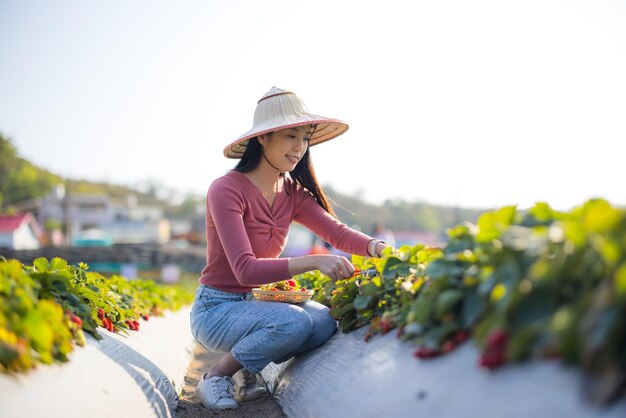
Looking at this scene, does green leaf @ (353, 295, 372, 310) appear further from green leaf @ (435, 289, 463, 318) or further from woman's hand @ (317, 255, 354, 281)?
green leaf @ (435, 289, 463, 318)

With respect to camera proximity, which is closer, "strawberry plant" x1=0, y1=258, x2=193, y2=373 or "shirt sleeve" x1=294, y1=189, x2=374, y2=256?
"strawberry plant" x1=0, y1=258, x2=193, y2=373

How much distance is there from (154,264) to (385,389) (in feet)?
66.1

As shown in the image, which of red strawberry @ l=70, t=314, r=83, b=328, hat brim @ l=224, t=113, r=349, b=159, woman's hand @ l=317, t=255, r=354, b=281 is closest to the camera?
red strawberry @ l=70, t=314, r=83, b=328

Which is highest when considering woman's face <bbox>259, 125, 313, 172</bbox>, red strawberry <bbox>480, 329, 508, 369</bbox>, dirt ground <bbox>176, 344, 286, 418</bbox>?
woman's face <bbox>259, 125, 313, 172</bbox>

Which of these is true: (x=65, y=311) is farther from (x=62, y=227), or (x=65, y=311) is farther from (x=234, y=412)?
(x=62, y=227)

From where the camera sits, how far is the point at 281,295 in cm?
336

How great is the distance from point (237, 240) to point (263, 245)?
0.40 meters

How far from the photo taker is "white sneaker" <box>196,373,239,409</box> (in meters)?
3.24

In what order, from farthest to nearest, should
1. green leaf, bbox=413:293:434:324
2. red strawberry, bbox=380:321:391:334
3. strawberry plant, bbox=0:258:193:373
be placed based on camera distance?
red strawberry, bbox=380:321:391:334
green leaf, bbox=413:293:434:324
strawberry plant, bbox=0:258:193:373

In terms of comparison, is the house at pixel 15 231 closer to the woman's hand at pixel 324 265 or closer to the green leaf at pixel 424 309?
the woman's hand at pixel 324 265

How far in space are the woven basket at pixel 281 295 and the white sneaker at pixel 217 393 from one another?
446 millimetres

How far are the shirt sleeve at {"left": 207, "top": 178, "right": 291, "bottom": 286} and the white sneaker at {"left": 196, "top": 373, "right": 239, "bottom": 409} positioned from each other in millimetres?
523

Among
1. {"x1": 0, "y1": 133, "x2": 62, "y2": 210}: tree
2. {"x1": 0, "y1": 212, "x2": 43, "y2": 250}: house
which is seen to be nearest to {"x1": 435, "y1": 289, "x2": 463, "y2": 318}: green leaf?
{"x1": 0, "y1": 212, "x2": 43, "y2": 250}: house

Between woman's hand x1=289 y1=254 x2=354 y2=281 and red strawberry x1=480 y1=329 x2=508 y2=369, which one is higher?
red strawberry x1=480 y1=329 x2=508 y2=369
